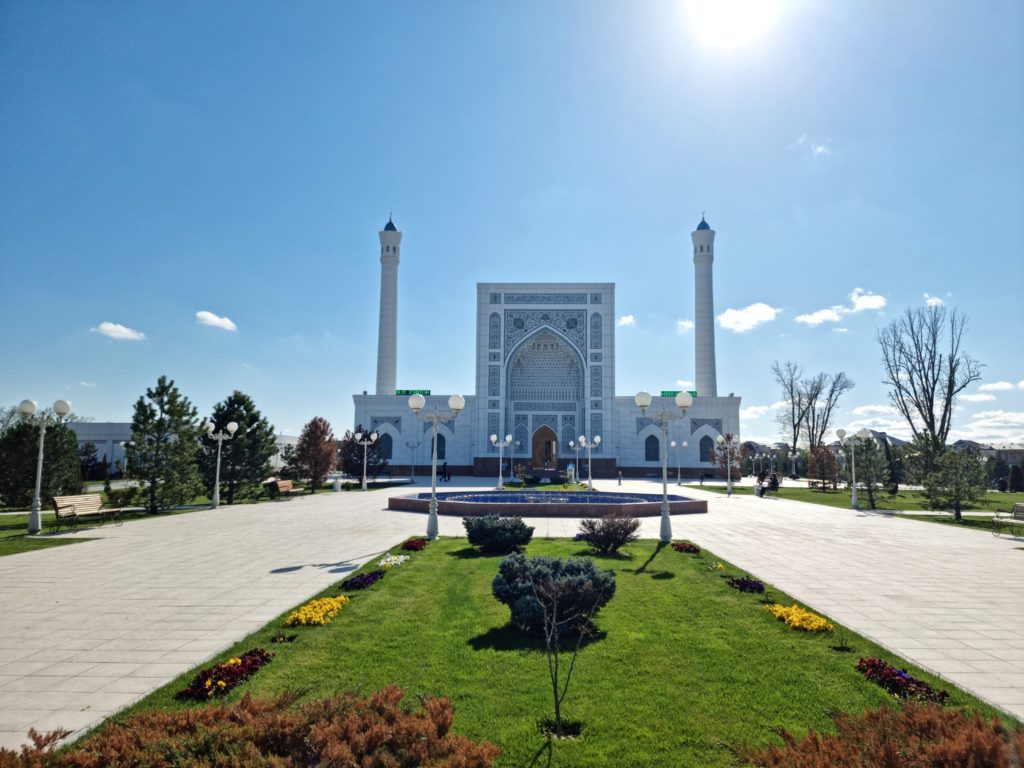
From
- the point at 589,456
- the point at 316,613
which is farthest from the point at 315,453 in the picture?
the point at 316,613

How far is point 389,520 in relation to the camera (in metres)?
15.2

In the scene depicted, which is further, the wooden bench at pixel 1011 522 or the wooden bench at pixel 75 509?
the wooden bench at pixel 1011 522

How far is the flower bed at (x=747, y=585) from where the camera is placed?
7.39 meters

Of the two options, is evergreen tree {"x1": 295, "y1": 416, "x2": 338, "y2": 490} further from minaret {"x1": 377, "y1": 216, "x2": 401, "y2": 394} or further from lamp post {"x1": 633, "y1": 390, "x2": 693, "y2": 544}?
lamp post {"x1": 633, "y1": 390, "x2": 693, "y2": 544}

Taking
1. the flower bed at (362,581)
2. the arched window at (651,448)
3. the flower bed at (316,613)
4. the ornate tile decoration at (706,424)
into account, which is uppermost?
the ornate tile decoration at (706,424)

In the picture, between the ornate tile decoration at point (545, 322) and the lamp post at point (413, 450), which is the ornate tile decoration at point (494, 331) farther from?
the lamp post at point (413, 450)

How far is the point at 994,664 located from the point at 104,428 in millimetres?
56770

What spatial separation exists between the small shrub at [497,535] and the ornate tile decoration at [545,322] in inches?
1181

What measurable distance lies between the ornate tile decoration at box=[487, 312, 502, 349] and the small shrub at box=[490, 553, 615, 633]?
1330 inches

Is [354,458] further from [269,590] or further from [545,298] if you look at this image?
[269,590]

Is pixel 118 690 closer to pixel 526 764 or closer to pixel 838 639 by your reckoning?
pixel 526 764

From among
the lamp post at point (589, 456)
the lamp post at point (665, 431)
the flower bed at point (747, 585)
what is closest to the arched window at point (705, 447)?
the lamp post at point (589, 456)

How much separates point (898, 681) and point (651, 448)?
36.5 metres

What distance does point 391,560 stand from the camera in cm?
919
